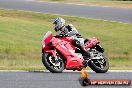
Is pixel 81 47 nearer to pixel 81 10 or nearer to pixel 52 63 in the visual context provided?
pixel 52 63

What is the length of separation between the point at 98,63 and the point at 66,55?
2.96ft

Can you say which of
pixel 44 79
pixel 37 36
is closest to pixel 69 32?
pixel 44 79

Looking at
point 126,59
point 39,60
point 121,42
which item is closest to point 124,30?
point 121,42

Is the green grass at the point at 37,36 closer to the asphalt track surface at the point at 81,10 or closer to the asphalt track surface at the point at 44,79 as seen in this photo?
the asphalt track surface at the point at 81,10

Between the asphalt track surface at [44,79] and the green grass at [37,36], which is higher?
the asphalt track surface at [44,79]

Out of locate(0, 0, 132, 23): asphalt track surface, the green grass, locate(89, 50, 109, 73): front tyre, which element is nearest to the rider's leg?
locate(89, 50, 109, 73): front tyre

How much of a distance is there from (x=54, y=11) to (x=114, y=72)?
71.4 ft

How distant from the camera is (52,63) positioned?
514 inches

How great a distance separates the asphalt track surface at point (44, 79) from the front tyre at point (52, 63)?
0.60 feet

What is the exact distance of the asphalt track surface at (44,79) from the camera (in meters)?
10.3

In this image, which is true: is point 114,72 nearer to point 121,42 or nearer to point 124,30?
point 121,42

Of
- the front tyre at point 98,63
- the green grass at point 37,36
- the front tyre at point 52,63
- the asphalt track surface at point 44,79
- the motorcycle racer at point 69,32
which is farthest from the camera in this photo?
the green grass at point 37,36

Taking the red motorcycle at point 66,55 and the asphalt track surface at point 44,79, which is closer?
the asphalt track surface at point 44,79

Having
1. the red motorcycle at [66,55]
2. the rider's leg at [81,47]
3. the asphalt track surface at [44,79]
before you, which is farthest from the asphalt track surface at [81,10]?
the asphalt track surface at [44,79]
